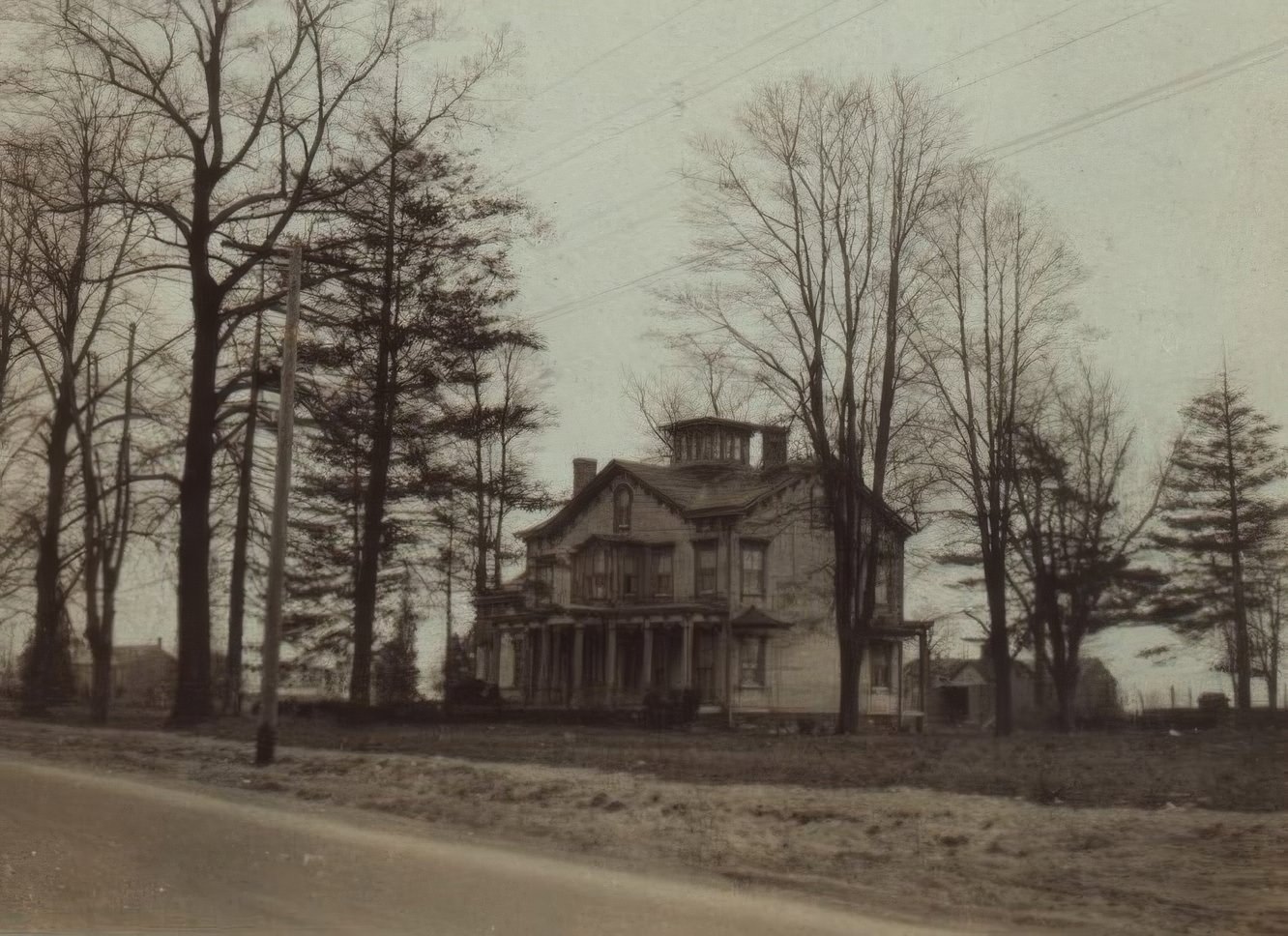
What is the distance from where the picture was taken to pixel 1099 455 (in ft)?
97.5

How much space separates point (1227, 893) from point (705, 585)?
111ft

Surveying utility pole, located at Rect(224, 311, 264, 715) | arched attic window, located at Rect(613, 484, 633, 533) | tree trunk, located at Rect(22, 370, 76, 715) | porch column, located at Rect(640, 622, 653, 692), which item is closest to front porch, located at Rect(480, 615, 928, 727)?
porch column, located at Rect(640, 622, 653, 692)

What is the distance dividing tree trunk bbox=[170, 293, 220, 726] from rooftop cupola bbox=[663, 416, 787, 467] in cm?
2051

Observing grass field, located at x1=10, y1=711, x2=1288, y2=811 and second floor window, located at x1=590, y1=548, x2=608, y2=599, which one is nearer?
grass field, located at x1=10, y1=711, x2=1288, y2=811

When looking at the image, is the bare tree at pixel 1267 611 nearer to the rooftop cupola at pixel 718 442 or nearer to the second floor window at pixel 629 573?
the rooftop cupola at pixel 718 442

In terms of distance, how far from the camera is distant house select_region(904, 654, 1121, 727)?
1574 inches

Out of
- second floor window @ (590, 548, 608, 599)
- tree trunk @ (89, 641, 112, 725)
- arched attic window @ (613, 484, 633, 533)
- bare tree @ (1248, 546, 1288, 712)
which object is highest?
arched attic window @ (613, 484, 633, 533)

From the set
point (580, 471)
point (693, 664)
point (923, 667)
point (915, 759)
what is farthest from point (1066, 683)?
point (580, 471)

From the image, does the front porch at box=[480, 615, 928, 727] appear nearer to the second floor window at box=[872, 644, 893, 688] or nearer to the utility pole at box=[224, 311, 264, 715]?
the second floor window at box=[872, 644, 893, 688]

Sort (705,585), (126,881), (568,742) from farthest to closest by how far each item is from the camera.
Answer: (705,585)
(568,742)
(126,881)

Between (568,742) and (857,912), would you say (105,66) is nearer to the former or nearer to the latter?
(568,742)

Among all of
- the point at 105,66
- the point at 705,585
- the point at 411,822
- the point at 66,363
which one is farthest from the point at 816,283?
the point at 411,822

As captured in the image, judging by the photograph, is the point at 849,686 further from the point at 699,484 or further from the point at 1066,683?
the point at 699,484

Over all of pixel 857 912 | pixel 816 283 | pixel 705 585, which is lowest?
pixel 857 912
